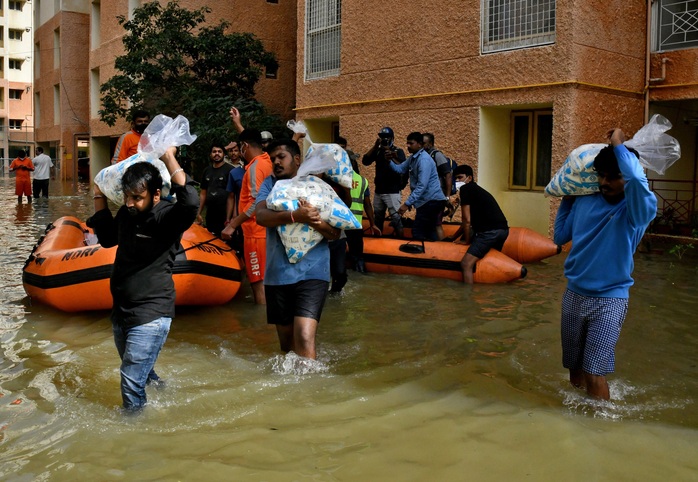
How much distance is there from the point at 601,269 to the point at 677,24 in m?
9.26

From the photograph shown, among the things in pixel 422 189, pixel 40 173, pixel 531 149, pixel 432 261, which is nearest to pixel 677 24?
pixel 531 149

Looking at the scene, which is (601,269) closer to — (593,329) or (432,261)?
(593,329)

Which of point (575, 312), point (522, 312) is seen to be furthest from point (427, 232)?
point (575, 312)

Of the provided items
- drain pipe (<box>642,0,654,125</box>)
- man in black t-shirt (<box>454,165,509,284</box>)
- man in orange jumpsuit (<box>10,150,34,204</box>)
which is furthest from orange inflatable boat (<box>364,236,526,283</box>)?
man in orange jumpsuit (<box>10,150,34,204</box>)

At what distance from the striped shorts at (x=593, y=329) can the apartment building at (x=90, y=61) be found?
660 inches

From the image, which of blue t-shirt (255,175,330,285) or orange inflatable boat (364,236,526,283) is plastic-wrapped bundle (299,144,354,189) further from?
orange inflatable boat (364,236,526,283)

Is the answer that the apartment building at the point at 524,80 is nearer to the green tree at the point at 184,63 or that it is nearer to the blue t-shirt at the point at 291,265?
the green tree at the point at 184,63

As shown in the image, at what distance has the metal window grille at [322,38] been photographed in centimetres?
1519

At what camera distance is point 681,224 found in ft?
39.7

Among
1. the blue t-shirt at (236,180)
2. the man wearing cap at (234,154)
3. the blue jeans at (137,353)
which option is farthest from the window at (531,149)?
the blue jeans at (137,353)

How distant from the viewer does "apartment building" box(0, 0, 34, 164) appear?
2030 inches

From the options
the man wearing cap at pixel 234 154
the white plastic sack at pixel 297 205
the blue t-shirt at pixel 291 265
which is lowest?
the blue t-shirt at pixel 291 265

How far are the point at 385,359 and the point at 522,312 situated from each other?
2.16m

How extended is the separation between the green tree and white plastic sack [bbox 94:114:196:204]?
12958 mm
